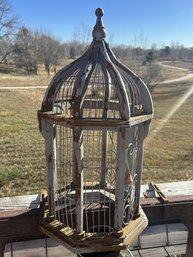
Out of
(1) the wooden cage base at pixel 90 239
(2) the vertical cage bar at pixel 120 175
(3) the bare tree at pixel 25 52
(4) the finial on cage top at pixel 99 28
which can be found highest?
(3) the bare tree at pixel 25 52

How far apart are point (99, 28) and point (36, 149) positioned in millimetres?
5865

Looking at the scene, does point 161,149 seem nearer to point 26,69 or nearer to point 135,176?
point 135,176

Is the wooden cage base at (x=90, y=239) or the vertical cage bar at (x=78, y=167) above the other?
the vertical cage bar at (x=78, y=167)

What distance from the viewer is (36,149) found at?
7.84 m

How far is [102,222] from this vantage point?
3.29m

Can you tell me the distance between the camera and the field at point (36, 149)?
5.83 metres

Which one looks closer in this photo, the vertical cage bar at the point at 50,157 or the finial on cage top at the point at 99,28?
the finial on cage top at the point at 99,28

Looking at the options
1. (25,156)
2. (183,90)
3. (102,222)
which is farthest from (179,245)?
(183,90)

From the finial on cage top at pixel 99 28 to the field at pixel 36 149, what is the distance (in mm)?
3640

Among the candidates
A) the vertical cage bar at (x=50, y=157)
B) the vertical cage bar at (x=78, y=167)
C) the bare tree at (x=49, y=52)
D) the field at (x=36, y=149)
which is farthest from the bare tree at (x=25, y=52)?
the vertical cage bar at (x=78, y=167)

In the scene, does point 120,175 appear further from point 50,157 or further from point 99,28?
point 99,28

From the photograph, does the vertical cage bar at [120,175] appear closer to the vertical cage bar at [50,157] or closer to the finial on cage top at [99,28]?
the vertical cage bar at [50,157]

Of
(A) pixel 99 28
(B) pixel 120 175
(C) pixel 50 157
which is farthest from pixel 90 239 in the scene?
(A) pixel 99 28

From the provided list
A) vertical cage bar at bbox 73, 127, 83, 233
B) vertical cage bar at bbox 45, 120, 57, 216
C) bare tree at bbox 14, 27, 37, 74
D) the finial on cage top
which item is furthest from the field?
bare tree at bbox 14, 27, 37, 74
